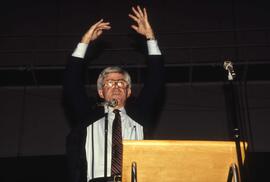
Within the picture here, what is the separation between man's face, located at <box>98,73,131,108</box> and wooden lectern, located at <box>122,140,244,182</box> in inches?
43.1

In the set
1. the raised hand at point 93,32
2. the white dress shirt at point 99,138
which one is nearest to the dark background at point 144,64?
the raised hand at point 93,32

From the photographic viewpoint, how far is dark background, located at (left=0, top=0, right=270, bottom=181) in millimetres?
5363

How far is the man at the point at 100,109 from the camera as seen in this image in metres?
2.58

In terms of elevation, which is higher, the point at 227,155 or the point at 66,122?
the point at 66,122

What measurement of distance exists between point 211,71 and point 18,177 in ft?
9.37

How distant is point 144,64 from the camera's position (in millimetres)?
5398

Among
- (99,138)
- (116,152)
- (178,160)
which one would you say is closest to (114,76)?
(99,138)

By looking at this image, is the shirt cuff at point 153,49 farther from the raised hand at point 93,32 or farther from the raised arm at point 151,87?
the raised hand at point 93,32

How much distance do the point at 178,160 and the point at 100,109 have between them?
1.09 meters

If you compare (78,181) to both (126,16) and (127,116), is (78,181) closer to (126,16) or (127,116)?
(127,116)

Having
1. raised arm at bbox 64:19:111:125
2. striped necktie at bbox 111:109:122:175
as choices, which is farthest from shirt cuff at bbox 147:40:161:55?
striped necktie at bbox 111:109:122:175

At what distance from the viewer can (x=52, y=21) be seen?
601 cm

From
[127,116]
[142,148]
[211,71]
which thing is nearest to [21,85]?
Result: [211,71]

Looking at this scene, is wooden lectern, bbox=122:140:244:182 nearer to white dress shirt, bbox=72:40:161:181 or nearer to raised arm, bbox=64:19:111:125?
white dress shirt, bbox=72:40:161:181
